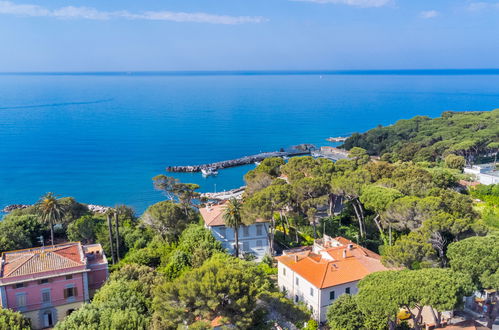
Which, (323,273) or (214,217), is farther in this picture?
(214,217)

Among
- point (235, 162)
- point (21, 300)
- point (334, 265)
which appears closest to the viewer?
point (21, 300)

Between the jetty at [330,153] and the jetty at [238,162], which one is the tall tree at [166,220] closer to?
the jetty at [238,162]

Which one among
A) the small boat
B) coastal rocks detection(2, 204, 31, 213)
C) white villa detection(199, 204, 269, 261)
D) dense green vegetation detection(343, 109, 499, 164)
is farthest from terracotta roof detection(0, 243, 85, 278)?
dense green vegetation detection(343, 109, 499, 164)

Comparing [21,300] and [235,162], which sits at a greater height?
[235,162]

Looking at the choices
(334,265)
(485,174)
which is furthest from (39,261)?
(485,174)

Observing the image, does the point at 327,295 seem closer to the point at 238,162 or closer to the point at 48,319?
the point at 48,319

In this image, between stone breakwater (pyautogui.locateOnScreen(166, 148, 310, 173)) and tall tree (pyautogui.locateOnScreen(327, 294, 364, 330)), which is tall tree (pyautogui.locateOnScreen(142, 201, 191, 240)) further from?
stone breakwater (pyautogui.locateOnScreen(166, 148, 310, 173))

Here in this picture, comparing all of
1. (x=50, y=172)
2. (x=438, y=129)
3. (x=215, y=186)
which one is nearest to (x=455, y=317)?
(x=215, y=186)
